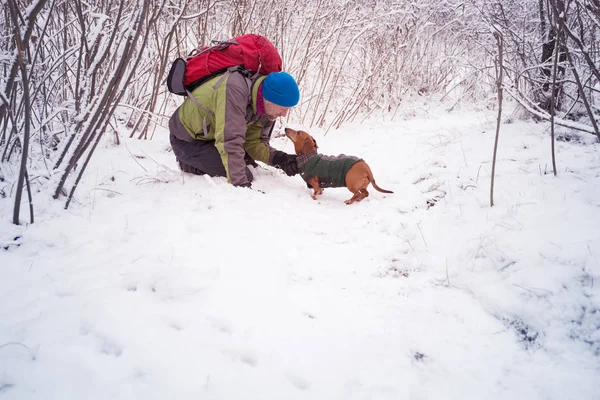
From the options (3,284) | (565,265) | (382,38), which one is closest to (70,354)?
(3,284)

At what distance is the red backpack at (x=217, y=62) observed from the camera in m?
2.40

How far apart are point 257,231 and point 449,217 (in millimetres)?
1151

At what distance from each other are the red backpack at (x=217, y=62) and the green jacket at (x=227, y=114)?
88 millimetres

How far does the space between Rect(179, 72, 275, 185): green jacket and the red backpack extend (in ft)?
0.29

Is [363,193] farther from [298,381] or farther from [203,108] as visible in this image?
[298,381]

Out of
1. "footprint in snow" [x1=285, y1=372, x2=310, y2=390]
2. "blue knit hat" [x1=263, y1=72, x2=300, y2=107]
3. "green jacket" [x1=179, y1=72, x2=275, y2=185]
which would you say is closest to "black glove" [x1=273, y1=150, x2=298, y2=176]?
"green jacket" [x1=179, y1=72, x2=275, y2=185]

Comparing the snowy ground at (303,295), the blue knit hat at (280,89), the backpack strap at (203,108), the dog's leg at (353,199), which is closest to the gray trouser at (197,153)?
the backpack strap at (203,108)

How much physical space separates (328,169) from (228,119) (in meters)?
0.82

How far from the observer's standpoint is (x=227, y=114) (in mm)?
2236

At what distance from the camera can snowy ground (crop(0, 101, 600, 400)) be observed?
35.9 inches

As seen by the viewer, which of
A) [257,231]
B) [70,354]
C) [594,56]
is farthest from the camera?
[594,56]

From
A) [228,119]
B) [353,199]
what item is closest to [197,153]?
A: [228,119]

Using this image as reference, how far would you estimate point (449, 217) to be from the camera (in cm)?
192

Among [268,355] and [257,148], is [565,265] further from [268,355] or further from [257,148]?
[257,148]
